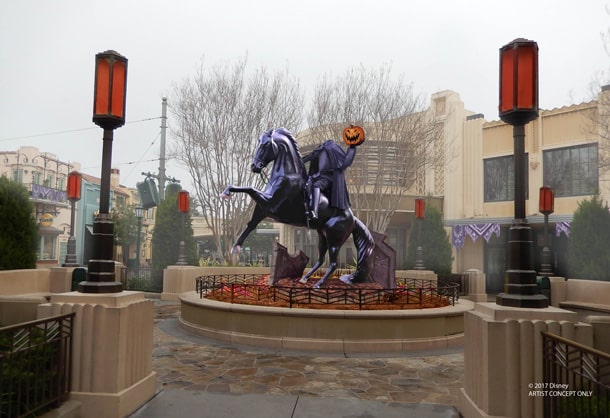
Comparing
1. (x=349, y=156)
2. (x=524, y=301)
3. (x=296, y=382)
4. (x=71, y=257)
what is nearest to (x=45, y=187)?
(x=71, y=257)

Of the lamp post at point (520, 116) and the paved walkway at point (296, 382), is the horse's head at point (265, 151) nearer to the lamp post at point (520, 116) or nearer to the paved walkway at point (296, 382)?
the paved walkway at point (296, 382)

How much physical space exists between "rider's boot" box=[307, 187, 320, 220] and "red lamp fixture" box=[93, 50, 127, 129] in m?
6.41

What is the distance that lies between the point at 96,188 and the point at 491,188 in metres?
39.3

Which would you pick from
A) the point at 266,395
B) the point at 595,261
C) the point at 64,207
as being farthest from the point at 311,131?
the point at 64,207

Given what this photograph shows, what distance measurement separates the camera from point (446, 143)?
28.5 m

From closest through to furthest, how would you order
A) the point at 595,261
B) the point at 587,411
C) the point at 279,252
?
the point at 587,411 < the point at 279,252 < the point at 595,261

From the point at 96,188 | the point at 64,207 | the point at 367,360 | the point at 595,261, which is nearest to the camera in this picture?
the point at 367,360

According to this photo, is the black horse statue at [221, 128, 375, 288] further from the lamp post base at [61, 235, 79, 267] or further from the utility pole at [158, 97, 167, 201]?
the utility pole at [158, 97, 167, 201]

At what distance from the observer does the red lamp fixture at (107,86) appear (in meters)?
5.96

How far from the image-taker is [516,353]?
193 inches

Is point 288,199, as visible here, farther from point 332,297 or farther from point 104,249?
point 104,249

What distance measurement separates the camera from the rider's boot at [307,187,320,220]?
11.7 meters

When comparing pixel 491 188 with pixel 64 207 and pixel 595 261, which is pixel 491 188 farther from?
pixel 64 207

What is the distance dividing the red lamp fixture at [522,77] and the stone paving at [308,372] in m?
4.06
